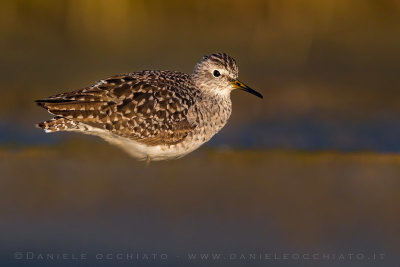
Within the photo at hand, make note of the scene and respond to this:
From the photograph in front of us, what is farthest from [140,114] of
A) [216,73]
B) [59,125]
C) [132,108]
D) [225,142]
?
[225,142]

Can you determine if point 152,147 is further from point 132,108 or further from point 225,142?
point 225,142

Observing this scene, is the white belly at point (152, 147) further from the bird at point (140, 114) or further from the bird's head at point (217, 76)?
the bird's head at point (217, 76)

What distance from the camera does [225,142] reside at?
1409cm

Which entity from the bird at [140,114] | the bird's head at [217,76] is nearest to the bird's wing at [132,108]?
the bird at [140,114]

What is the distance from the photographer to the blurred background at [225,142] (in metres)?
11.0

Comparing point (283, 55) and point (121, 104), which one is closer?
point (121, 104)

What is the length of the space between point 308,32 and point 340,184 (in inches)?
208

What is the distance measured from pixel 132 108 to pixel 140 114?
0.40ft

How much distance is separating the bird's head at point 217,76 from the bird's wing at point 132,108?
678 millimetres

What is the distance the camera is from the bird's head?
41.6 ft

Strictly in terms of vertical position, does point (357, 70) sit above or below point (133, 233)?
above

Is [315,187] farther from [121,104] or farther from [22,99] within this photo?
[22,99]

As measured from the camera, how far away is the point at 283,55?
655 inches

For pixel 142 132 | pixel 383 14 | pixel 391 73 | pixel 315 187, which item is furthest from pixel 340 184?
pixel 383 14
